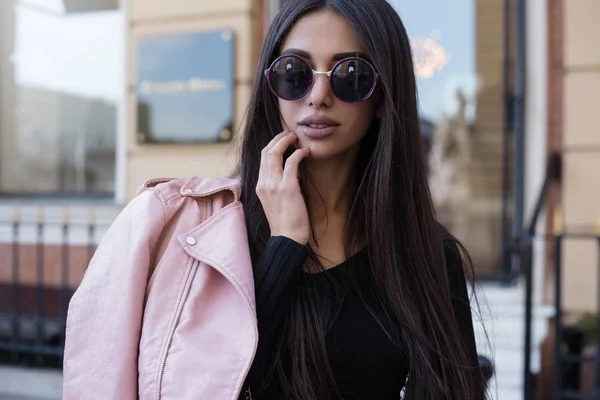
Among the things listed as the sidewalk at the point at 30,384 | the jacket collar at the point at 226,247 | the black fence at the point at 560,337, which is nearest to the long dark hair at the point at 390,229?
the jacket collar at the point at 226,247

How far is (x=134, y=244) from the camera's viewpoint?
131cm

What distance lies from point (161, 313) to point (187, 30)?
3867 millimetres

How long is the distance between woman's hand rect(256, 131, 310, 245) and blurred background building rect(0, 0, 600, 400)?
7.19 feet

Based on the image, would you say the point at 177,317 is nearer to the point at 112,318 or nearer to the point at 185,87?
the point at 112,318

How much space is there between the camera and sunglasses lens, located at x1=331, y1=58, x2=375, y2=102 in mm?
1481

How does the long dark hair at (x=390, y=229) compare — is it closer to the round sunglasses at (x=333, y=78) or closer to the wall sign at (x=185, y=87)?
the round sunglasses at (x=333, y=78)

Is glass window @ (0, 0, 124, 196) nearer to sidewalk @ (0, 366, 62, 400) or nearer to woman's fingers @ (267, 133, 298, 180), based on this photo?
sidewalk @ (0, 366, 62, 400)

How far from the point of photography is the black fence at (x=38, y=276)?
15.3 feet

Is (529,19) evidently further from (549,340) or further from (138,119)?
(138,119)

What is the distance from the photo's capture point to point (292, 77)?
1.49 m

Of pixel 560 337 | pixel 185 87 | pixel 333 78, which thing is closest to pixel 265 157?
pixel 333 78

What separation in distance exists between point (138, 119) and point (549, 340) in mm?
3411

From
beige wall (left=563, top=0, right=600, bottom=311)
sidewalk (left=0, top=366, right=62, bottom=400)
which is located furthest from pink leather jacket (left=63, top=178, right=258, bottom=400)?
beige wall (left=563, top=0, right=600, bottom=311)

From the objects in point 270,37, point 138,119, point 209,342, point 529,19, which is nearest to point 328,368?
point 209,342
